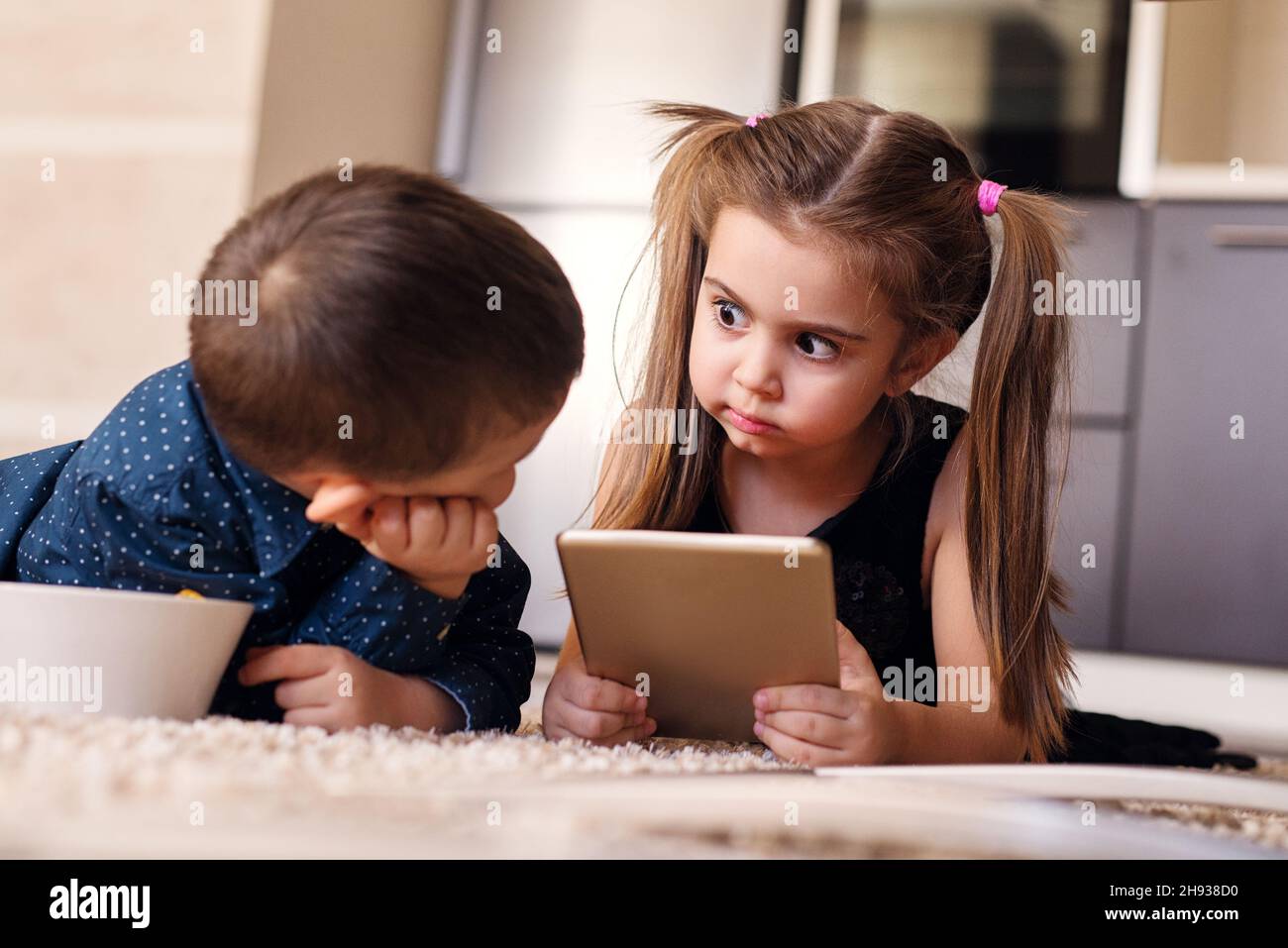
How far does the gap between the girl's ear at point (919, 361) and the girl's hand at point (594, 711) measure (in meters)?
0.35

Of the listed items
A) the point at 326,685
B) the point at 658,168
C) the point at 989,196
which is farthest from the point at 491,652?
the point at 658,168

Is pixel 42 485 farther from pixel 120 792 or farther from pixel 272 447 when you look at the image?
pixel 120 792

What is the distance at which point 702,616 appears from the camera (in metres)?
0.78

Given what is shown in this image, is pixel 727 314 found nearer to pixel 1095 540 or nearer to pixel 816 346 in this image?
pixel 816 346

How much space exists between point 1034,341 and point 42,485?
29.8 inches

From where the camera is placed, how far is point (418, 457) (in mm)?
675

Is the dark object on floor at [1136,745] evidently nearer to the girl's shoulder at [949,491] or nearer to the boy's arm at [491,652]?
the girl's shoulder at [949,491]

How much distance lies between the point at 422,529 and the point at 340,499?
2.1 inches

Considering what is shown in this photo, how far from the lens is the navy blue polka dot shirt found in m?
0.71

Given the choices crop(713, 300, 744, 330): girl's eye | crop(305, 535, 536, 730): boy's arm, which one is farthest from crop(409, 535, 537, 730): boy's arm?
crop(713, 300, 744, 330): girl's eye

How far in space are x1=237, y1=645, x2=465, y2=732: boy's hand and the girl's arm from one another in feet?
1.11

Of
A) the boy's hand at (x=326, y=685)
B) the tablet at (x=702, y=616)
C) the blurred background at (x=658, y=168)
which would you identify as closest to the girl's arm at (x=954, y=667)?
the tablet at (x=702, y=616)

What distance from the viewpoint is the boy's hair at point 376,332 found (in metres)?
0.64

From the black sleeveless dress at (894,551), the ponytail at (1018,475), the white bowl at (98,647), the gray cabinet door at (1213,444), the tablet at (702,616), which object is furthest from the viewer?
the gray cabinet door at (1213,444)
